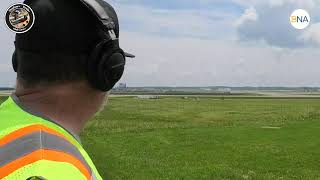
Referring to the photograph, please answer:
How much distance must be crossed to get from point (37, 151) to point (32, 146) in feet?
0.09

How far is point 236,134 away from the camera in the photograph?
30625 mm

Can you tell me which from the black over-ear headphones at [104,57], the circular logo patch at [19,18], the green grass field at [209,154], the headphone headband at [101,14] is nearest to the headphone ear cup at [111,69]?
the black over-ear headphones at [104,57]

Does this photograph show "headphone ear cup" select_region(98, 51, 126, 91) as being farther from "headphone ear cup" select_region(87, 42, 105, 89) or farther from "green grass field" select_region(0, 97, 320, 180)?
"green grass field" select_region(0, 97, 320, 180)

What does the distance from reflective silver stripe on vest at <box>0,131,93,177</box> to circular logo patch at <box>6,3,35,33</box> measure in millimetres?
376

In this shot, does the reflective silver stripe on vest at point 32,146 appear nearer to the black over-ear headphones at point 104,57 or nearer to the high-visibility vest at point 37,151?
the high-visibility vest at point 37,151

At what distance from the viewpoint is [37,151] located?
1375 millimetres

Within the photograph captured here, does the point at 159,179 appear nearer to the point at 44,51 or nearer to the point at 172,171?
the point at 172,171

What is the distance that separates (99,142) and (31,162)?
25546 millimetres

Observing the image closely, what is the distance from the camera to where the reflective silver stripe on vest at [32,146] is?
1.37 meters

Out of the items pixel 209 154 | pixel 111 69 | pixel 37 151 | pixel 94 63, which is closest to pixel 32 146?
pixel 37 151

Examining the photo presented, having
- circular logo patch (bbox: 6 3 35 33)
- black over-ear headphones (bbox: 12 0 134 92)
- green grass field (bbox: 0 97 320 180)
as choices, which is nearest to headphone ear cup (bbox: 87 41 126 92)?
black over-ear headphones (bbox: 12 0 134 92)

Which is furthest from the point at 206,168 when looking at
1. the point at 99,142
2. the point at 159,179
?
the point at 99,142

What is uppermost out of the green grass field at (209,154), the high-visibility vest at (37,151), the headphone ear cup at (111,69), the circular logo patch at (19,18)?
the circular logo patch at (19,18)

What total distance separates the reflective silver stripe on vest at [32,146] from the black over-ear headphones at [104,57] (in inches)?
13.9
